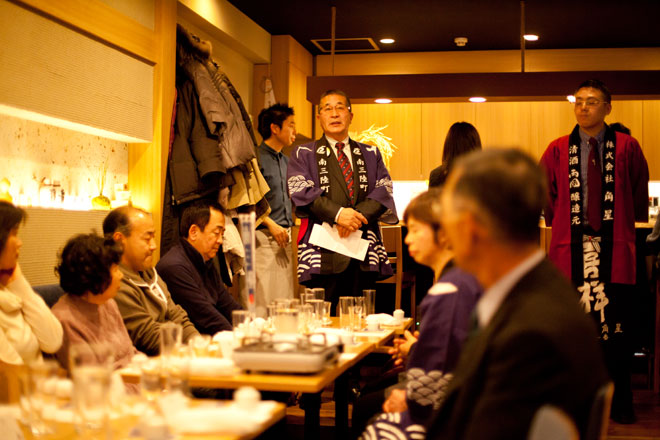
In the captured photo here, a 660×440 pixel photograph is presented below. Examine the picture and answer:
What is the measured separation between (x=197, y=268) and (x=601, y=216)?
2080mm

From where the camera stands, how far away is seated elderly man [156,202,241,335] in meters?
Answer: 3.56

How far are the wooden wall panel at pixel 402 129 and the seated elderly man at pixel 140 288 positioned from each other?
5.01 m

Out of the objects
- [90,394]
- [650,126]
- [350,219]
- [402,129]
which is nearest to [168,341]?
[90,394]

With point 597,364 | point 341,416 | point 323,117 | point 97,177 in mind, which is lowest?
point 341,416

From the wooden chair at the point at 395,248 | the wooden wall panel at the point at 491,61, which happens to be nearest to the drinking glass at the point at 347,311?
the wooden chair at the point at 395,248

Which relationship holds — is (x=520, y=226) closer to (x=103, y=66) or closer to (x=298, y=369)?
(x=298, y=369)

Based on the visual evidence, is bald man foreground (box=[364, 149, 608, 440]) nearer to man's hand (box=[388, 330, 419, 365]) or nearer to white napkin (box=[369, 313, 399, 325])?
man's hand (box=[388, 330, 419, 365])

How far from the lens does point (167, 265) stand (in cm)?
354

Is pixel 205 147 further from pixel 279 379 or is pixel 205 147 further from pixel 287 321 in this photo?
pixel 279 379

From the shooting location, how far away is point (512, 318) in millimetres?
1166

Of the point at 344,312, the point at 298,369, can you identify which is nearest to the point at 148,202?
the point at 344,312

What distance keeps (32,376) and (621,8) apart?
224 inches

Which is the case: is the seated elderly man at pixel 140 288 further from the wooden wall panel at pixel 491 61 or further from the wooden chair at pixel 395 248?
the wooden wall panel at pixel 491 61

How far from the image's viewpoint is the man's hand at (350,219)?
13.9 feet
